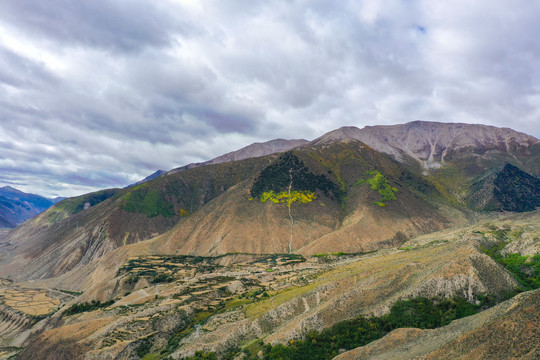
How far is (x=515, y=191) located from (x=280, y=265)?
178 metres

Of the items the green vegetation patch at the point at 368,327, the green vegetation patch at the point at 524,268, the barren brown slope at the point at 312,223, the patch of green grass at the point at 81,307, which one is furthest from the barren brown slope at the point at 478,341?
the barren brown slope at the point at 312,223

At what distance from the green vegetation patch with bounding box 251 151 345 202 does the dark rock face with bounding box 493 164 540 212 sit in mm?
104676

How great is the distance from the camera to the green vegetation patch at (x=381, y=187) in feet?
492

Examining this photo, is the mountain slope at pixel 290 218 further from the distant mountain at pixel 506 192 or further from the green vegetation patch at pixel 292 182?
the distant mountain at pixel 506 192

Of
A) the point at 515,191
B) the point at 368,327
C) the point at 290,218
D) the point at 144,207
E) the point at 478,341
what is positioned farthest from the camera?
the point at 144,207

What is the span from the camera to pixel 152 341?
1925 inches

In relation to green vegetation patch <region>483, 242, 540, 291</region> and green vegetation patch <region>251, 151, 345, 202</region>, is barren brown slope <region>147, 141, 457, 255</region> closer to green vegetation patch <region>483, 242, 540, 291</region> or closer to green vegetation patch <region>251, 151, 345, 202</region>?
green vegetation patch <region>251, 151, 345, 202</region>

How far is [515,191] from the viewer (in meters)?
182

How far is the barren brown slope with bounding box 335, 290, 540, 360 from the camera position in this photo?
2020 centimetres

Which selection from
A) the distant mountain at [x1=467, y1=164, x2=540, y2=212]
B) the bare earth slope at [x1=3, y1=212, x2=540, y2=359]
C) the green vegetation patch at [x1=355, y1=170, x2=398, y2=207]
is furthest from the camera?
the distant mountain at [x1=467, y1=164, x2=540, y2=212]

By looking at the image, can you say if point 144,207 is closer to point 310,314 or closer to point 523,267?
point 310,314

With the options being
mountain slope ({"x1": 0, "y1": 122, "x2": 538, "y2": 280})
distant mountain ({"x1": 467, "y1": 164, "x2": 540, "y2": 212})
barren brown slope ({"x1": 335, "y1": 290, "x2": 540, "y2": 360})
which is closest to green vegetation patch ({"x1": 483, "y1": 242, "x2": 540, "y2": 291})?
barren brown slope ({"x1": 335, "y1": 290, "x2": 540, "y2": 360})

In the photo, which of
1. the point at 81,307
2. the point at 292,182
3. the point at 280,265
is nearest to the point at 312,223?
the point at 292,182

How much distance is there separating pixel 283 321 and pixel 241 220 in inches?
3793
